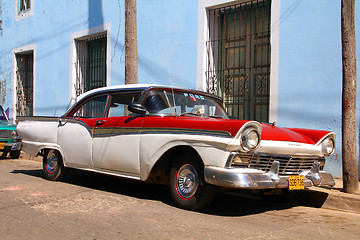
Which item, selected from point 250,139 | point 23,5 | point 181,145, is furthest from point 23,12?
point 250,139

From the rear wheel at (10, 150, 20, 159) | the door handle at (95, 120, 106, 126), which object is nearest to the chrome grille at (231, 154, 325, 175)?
the door handle at (95, 120, 106, 126)

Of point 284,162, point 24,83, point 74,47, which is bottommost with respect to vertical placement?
point 284,162

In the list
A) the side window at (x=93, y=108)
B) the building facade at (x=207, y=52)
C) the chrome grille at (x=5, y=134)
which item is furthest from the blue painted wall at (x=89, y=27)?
the side window at (x=93, y=108)

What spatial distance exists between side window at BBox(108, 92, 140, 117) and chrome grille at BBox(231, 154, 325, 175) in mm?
1950

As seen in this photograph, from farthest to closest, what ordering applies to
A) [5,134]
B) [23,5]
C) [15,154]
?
1. [23,5]
2. [15,154]
3. [5,134]

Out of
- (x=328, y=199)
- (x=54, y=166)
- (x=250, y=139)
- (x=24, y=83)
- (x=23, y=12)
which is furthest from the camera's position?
(x=24, y=83)

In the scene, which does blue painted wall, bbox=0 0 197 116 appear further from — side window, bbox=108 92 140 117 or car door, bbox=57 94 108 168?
side window, bbox=108 92 140 117

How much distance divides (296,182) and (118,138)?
7.69 ft

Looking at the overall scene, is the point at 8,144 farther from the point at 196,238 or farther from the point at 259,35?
the point at 196,238

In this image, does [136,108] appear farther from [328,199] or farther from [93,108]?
[328,199]

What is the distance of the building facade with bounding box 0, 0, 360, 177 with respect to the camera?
737 cm

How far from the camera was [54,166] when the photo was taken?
640cm

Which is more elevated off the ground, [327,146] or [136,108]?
[136,108]

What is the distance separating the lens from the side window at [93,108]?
18.9 ft
